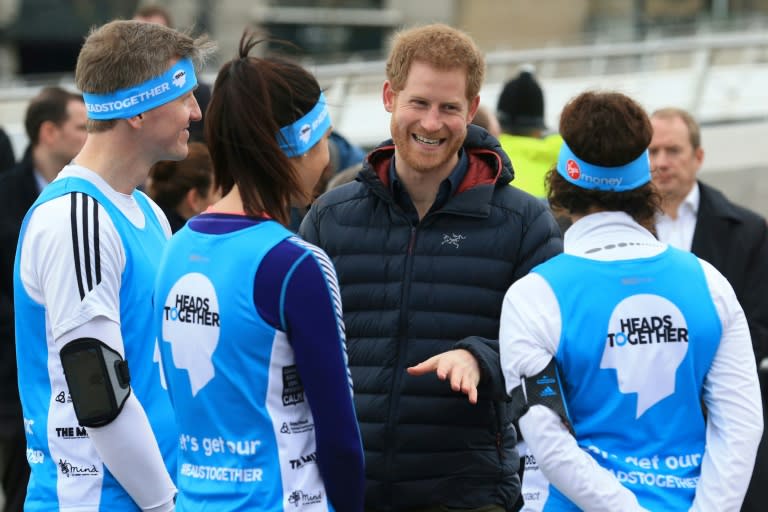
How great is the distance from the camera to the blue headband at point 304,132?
3270 millimetres

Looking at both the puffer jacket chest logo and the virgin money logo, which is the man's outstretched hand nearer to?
the puffer jacket chest logo

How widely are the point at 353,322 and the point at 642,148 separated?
1.07 meters

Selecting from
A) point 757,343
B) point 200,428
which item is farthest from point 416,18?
point 200,428

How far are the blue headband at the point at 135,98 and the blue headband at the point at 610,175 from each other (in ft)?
3.80

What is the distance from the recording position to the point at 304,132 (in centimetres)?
332

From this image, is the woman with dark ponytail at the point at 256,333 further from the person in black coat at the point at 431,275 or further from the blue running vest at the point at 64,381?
the person in black coat at the point at 431,275

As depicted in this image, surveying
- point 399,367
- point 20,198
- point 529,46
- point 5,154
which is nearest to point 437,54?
point 399,367

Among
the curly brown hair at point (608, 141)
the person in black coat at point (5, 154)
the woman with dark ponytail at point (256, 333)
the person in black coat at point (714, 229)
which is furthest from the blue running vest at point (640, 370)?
the person in black coat at point (5, 154)

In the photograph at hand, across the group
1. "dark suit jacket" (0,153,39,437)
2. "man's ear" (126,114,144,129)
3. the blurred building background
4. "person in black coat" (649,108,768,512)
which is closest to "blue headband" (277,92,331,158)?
"man's ear" (126,114,144,129)

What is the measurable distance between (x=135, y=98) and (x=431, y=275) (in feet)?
3.55

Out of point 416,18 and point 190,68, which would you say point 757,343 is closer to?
point 190,68

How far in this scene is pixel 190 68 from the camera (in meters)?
3.74

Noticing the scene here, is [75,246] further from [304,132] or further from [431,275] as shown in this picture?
[431,275]

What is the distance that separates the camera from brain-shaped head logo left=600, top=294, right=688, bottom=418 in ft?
11.4
